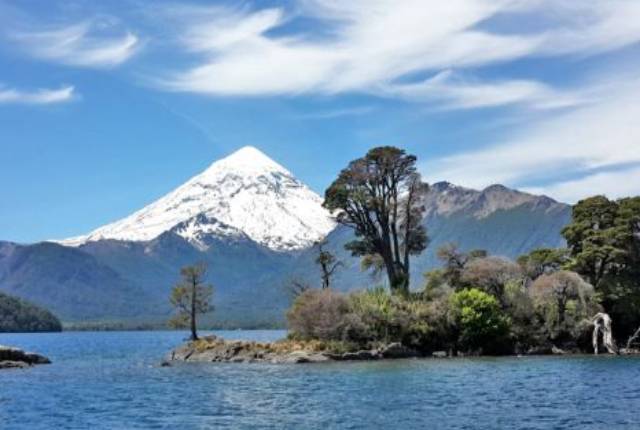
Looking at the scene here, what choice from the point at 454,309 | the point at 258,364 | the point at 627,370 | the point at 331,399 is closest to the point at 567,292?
the point at 454,309

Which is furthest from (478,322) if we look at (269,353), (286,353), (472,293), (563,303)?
(269,353)

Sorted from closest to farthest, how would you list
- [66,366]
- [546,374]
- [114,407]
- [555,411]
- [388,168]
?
[555,411]
[114,407]
[546,374]
[66,366]
[388,168]

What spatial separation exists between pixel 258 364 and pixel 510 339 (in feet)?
82.3

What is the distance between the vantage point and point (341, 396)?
46031 mm

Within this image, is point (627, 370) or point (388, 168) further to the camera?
point (388, 168)

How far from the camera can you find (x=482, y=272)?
82750mm

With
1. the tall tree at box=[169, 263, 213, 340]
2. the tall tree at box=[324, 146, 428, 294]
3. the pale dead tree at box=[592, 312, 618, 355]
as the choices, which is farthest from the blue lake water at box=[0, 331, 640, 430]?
the tall tree at box=[169, 263, 213, 340]

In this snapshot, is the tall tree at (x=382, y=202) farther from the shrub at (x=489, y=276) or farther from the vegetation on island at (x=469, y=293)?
the shrub at (x=489, y=276)

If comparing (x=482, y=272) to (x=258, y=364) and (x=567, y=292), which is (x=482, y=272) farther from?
(x=258, y=364)

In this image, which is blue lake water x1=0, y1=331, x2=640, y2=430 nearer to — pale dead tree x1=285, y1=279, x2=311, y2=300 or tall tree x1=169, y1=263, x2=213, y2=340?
pale dead tree x1=285, y1=279, x2=311, y2=300

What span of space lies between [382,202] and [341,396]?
1733 inches

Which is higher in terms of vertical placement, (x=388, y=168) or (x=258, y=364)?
(x=388, y=168)

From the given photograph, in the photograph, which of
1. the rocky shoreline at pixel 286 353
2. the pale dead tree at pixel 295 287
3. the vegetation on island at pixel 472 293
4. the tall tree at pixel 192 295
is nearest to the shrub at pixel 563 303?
the vegetation on island at pixel 472 293

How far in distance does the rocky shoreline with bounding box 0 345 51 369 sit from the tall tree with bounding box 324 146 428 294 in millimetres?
33972
